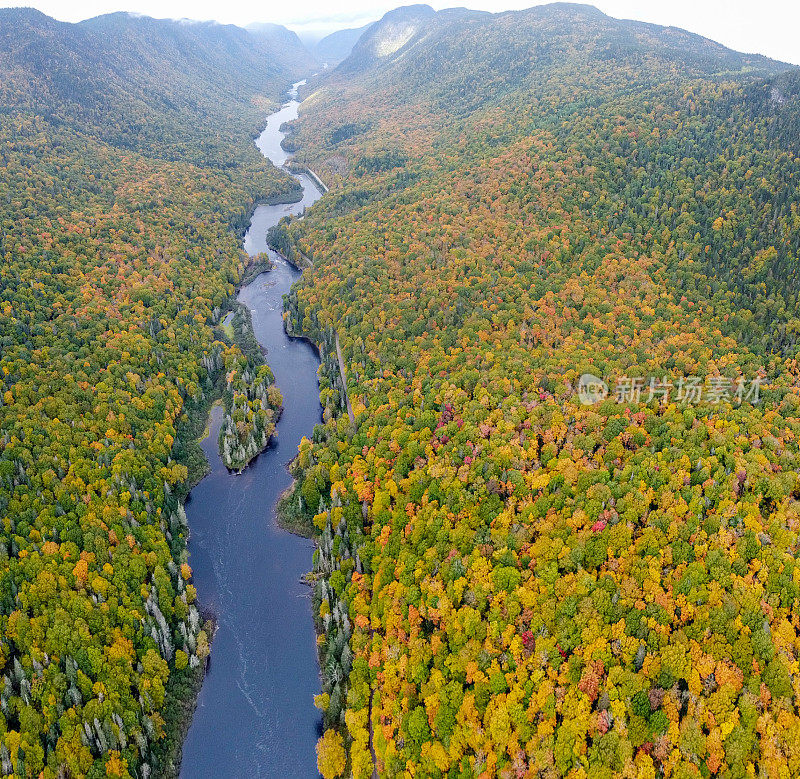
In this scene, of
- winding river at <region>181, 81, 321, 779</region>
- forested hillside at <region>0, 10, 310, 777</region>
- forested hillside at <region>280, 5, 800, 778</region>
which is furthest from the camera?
winding river at <region>181, 81, 321, 779</region>

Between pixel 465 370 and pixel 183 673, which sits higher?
pixel 465 370

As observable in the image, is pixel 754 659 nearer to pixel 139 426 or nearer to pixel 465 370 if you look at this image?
pixel 465 370

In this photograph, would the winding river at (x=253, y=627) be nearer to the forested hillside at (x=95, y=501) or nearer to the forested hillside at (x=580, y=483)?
the forested hillside at (x=95, y=501)

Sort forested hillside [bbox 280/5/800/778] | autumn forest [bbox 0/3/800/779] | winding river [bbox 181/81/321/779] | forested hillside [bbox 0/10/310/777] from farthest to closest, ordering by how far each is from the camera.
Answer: winding river [bbox 181/81/321/779], forested hillside [bbox 0/10/310/777], autumn forest [bbox 0/3/800/779], forested hillside [bbox 280/5/800/778]

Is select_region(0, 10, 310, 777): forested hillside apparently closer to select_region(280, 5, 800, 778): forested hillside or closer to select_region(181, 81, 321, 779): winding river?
select_region(181, 81, 321, 779): winding river

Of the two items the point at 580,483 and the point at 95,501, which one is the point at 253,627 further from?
the point at 580,483

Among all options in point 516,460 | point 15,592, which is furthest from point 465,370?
point 15,592

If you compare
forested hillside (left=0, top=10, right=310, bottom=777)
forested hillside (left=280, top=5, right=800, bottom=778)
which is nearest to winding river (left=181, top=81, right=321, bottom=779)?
forested hillside (left=0, top=10, right=310, bottom=777)
